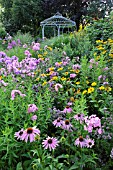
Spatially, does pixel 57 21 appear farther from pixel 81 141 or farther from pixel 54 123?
pixel 81 141

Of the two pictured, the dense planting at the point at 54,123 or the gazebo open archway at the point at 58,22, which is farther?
the gazebo open archway at the point at 58,22

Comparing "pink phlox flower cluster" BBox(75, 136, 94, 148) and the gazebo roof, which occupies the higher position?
the gazebo roof

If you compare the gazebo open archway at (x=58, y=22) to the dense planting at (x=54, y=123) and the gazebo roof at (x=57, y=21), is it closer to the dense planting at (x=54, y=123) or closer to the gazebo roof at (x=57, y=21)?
the gazebo roof at (x=57, y=21)

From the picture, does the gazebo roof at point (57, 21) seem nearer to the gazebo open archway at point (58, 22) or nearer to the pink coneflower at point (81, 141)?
the gazebo open archway at point (58, 22)

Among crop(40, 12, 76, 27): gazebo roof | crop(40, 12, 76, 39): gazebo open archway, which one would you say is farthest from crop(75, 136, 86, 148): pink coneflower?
crop(40, 12, 76, 27): gazebo roof

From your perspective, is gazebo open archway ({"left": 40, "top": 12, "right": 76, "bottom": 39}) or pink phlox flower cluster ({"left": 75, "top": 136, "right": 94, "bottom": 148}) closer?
pink phlox flower cluster ({"left": 75, "top": 136, "right": 94, "bottom": 148})

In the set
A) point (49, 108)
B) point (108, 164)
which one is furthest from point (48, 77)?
point (108, 164)

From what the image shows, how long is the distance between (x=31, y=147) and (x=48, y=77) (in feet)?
4.92

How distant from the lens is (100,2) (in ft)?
44.5

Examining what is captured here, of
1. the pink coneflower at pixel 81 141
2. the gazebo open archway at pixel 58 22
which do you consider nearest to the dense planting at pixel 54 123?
the pink coneflower at pixel 81 141

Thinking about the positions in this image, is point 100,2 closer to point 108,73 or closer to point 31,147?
point 108,73

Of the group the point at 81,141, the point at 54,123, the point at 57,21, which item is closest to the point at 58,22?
the point at 57,21

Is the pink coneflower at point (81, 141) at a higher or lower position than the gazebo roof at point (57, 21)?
lower

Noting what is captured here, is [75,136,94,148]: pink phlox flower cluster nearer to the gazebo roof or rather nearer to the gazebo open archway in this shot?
the gazebo open archway
